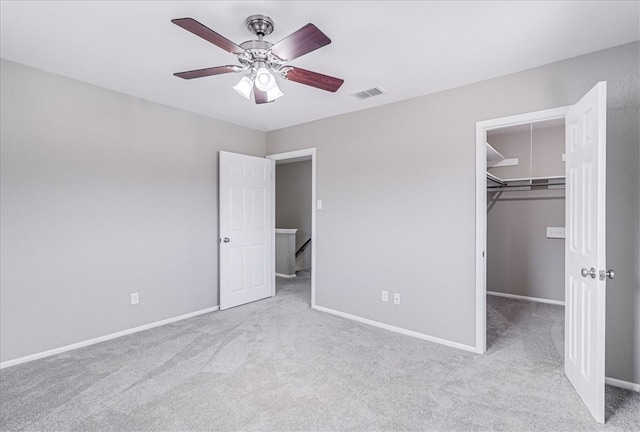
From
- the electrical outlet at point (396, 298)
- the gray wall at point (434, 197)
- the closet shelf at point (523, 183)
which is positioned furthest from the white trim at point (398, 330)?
the closet shelf at point (523, 183)

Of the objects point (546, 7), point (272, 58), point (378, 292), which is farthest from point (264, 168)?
point (546, 7)

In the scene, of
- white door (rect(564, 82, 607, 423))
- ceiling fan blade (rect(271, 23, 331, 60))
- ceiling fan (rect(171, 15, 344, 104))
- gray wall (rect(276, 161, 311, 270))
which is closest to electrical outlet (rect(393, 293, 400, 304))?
white door (rect(564, 82, 607, 423))

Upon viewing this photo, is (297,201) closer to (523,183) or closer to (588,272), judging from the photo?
(523,183)

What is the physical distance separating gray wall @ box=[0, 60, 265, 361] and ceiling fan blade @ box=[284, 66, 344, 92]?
2.10 metres

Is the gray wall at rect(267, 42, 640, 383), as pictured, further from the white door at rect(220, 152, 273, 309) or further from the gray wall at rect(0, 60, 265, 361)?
the gray wall at rect(0, 60, 265, 361)

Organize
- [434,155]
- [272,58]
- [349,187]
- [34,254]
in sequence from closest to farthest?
[272,58], [34,254], [434,155], [349,187]

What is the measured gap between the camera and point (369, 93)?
10.7 feet

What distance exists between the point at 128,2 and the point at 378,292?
10.7 ft

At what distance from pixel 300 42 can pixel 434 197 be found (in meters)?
2.07

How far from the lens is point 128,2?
6.09ft

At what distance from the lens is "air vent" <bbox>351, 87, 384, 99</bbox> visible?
3174 mm

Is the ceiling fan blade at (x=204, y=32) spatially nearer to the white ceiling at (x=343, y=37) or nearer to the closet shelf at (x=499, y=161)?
the white ceiling at (x=343, y=37)

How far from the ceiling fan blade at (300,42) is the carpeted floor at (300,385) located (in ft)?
7.28

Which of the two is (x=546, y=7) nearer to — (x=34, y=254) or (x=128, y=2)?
(x=128, y=2)
